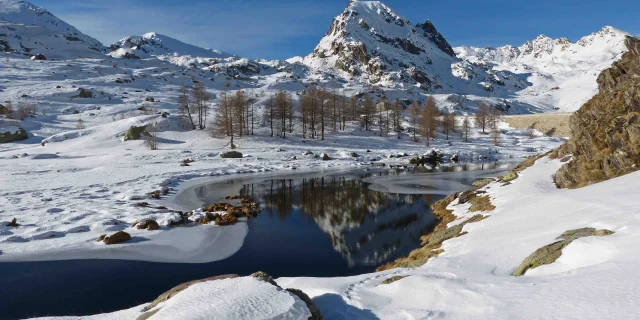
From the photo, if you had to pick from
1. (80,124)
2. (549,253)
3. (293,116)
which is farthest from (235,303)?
(80,124)

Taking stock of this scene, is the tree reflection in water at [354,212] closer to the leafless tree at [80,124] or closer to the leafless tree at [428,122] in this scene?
the leafless tree at [428,122]

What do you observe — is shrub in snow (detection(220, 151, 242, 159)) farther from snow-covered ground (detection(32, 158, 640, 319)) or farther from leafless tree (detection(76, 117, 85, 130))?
snow-covered ground (detection(32, 158, 640, 319))

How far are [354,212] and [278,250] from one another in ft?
28.1

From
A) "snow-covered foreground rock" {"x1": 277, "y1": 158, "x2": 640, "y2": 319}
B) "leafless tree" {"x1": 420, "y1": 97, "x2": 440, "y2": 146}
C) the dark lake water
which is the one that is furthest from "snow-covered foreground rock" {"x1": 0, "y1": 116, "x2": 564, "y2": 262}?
"snow-covered foreground rock" {"x1": 277, "y1": 158, "x2": 640, "y2": 319}

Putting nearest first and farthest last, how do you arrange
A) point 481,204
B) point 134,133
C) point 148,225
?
point 148,225
point 481,204
point 134,133

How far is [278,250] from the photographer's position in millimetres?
16875

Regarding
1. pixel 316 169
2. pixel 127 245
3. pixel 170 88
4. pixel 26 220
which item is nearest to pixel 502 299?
pixel 127 245

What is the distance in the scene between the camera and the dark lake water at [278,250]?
11.9m

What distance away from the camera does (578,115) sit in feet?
70.5

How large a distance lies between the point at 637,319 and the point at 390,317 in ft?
12.0

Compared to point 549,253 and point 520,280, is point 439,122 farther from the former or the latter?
point 520,280

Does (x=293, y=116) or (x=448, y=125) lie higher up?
(x=293, y=116)

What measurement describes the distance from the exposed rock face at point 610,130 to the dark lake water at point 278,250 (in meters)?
8.19

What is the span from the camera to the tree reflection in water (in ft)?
57.4
